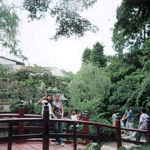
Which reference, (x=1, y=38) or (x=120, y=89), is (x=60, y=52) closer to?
(x=1, y=38)

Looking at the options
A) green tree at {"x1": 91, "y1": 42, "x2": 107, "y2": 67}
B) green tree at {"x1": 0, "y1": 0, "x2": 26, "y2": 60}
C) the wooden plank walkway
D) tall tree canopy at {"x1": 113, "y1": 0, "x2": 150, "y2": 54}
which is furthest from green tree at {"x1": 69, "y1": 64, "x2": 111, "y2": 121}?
green tree at {"x1": 0, "y1": 0, "x2": 26, "y2": 60}

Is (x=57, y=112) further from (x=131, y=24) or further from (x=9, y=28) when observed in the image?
(x=131, y=24)

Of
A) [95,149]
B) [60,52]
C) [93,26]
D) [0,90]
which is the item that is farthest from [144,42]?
[95,149]

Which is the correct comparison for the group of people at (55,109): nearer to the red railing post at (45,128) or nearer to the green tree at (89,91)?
the red railing post at (45,128)

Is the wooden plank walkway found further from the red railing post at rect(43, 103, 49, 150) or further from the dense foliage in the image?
the dense foliage

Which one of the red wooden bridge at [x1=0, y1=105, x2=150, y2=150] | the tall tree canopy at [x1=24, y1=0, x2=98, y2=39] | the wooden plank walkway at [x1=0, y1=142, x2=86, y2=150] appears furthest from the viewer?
the tall tree canopy at [x1=24, y1=0, x2=98, y2=39]

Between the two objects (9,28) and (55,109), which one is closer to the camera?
(9,28)

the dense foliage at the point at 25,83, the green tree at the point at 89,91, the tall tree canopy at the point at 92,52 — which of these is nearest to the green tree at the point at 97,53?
the tall tree canopy at the point at 92,52

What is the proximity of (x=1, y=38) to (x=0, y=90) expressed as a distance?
3.15ft

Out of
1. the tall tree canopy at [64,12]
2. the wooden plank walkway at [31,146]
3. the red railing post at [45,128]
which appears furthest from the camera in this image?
the tall tree canopy at [64,12]

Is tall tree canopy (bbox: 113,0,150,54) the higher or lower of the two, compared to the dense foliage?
higher

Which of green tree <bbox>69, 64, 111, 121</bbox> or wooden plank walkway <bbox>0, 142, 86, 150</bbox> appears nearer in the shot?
wooden plank walkway <bbox>0, 142, 86, 150</bbox>

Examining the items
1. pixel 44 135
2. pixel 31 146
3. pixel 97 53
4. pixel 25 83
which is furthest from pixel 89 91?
pixel 44 135

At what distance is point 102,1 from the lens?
12.2ft
